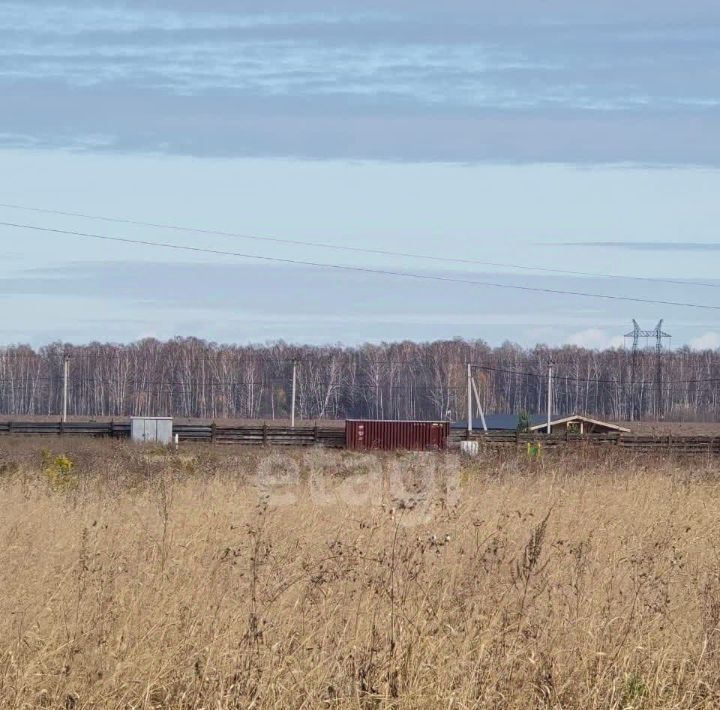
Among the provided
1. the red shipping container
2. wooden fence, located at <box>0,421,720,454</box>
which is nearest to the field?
wooden fence, located at <box>0,421,720,454</box>

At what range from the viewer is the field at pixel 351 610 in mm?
5160

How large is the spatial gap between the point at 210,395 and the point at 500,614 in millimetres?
119711

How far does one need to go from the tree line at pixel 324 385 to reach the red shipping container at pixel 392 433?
70.0 m

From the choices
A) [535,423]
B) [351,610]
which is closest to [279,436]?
[535,423]

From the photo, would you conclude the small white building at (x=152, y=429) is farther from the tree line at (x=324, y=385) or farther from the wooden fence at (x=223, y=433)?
the tree line at (x=324, y=385)

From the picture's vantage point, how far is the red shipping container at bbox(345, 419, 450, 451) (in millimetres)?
47594

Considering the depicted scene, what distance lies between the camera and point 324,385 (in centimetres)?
12756

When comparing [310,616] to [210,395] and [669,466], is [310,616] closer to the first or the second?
[669,466]

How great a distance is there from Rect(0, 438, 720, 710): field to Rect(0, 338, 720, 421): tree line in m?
111

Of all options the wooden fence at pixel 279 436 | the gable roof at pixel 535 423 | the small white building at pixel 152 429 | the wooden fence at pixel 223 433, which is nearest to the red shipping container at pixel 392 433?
the wooden fence at pixel 279 436

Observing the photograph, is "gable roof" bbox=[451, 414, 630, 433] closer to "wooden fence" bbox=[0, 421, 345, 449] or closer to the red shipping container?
the red shipping container

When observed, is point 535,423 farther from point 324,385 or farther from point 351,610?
point 351,610

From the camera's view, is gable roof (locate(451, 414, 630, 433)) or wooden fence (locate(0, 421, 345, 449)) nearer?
wooden fence (locate(0, 421, 345, 449))

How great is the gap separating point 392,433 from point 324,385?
255 feet
